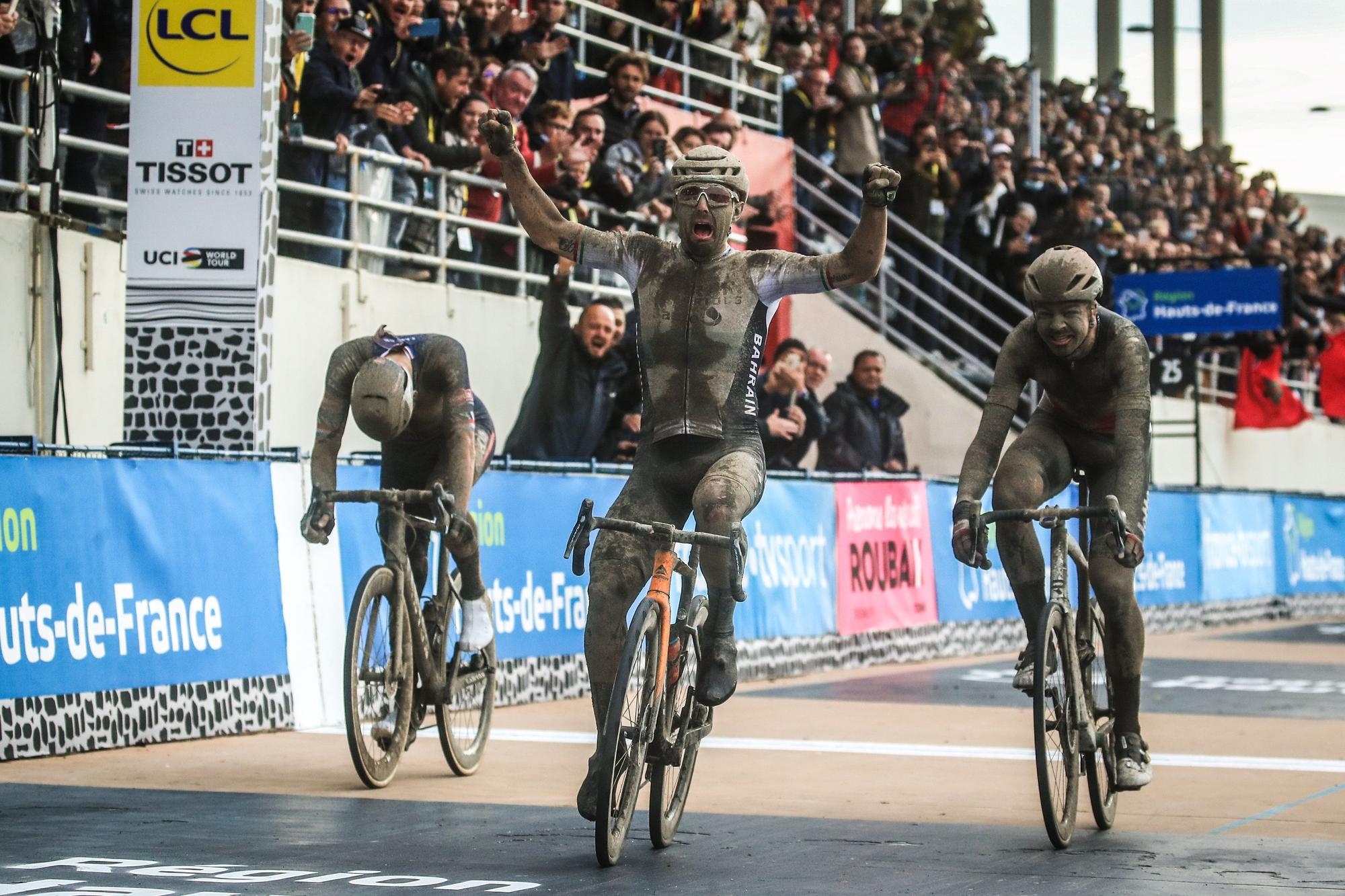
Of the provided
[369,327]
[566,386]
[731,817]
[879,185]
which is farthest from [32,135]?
[879,185]

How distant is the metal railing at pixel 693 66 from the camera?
19359 mm

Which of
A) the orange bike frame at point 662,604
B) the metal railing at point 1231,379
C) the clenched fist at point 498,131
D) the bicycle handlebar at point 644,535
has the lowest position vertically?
the orange bike frame at point 662,604

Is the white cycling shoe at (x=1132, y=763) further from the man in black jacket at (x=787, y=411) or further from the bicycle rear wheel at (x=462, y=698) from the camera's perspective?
the man in black jacket at (x=787, y=411)

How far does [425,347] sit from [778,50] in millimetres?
15228

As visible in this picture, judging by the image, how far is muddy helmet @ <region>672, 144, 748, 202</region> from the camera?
6.85 metres

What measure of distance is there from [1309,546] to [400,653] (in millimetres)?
19070

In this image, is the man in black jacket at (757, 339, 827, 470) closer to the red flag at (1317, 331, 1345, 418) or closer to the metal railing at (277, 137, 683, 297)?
the metal railing at (277, 137, 683, 297)

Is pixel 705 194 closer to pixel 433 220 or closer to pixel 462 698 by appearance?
pixel 462 698

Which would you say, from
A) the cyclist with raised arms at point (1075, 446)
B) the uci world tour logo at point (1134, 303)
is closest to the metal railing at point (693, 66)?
the uci world tour logo at point (1134, 303)

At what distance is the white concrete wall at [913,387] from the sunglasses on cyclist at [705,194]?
1430 cm

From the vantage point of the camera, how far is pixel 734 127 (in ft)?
60.0

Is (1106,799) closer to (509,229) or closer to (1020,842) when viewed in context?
(1020,842)

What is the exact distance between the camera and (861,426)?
17641mm

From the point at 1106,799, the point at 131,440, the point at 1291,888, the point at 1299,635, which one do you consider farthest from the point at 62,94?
the point at 1299,635
